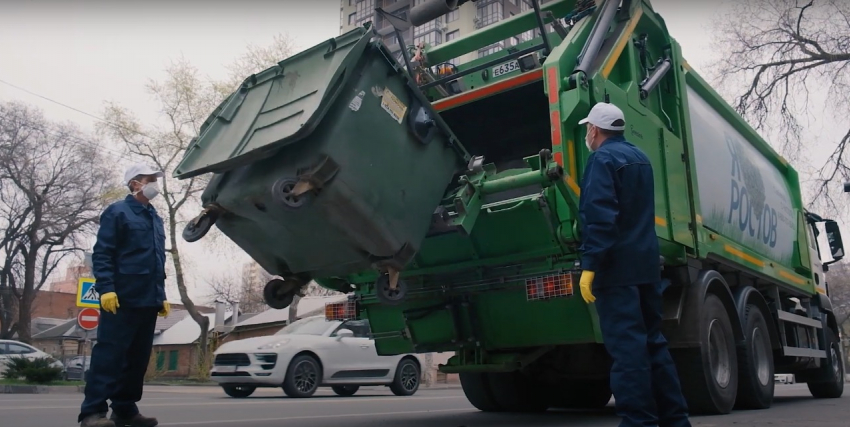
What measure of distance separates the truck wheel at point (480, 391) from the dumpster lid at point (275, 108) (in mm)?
3488

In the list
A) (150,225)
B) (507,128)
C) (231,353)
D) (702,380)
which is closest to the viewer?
(150,225)

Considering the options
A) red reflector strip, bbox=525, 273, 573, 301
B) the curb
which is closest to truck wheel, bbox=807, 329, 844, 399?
red reflector strip, bbox=525, 273, 573, 301

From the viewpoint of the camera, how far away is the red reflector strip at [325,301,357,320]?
229 inches

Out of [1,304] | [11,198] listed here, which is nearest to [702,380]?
[11,198]

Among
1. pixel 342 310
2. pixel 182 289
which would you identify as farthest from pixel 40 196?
pixel 342 310

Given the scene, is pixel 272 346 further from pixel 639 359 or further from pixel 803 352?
pixel 639 359

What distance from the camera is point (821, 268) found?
32.3 feet

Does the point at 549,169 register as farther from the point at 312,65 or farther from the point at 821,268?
the point at 821,268

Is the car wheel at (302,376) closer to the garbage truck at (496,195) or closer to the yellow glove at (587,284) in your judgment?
the garbage truck at (496,195)

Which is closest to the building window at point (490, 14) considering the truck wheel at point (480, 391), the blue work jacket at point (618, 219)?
the truck wheel at point (480, 391)

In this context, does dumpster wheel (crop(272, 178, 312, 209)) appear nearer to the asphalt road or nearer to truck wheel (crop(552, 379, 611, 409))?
the asphalt road

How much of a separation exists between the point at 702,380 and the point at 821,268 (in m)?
5.69

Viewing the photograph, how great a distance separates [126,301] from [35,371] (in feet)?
38.6

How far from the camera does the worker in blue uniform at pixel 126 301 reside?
427 cm
